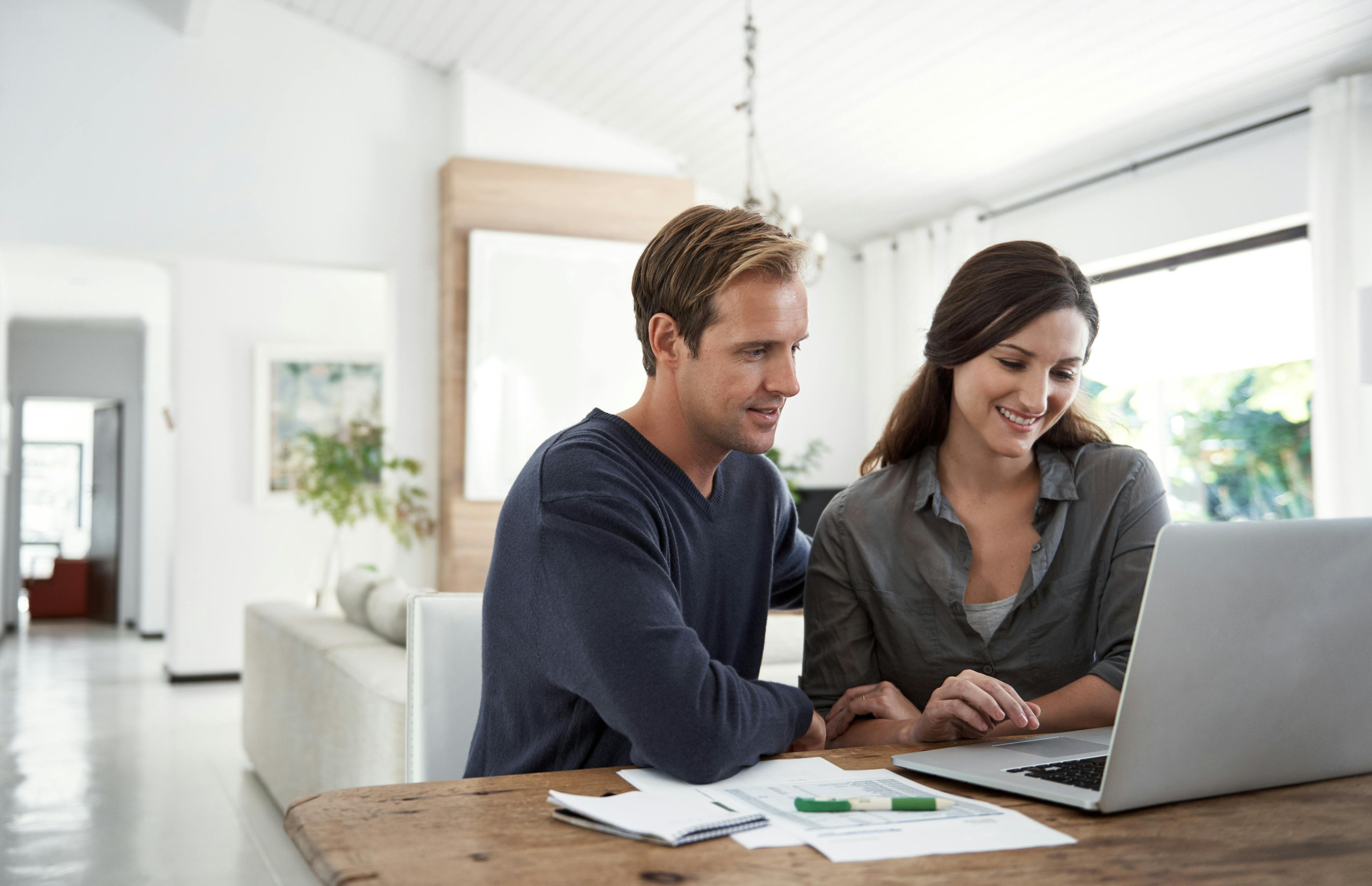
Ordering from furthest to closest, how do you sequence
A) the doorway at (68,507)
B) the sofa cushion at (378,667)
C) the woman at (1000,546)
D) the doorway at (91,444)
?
1. the doorway at (68,507)
2. the doorway at (91,444)
3. the sofa cushion at (378,667)
4. the woman at (1000,546)

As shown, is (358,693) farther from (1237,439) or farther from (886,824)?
(1237,439)

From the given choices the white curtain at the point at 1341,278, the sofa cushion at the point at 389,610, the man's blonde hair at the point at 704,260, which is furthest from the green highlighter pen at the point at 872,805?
the white curtain at the point at 1341,278

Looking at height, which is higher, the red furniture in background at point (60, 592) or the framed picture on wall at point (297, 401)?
the framed picture on wall at point (297, 401)

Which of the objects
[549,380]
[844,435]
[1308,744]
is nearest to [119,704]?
[549,380]

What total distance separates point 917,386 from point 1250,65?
11.2ft

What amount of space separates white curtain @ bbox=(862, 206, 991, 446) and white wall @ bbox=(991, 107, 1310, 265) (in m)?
0.24

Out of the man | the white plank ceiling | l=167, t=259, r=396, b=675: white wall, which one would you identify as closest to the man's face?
the man

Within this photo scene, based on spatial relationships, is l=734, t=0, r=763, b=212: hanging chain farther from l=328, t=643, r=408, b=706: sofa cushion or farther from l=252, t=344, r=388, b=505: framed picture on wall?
l=252, t=344, r=388, b=505: framed picture on wall

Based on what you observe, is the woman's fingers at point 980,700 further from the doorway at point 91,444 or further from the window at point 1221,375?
the doorway at point 91,444

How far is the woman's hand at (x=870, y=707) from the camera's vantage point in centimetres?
137

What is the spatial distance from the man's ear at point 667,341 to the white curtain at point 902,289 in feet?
15.5

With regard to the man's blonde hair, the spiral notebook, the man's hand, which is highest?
the man's blonde hair

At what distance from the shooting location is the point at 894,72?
4879mm

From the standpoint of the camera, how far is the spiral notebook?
827 millimetres
